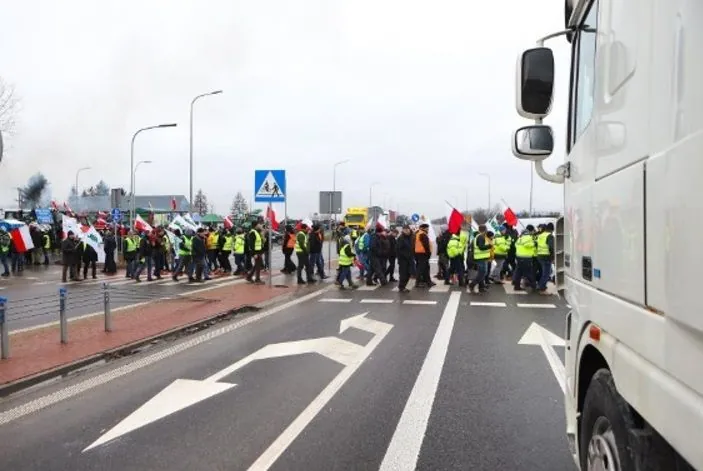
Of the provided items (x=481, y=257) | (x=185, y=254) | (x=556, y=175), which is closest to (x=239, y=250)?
(x=185, y=254)

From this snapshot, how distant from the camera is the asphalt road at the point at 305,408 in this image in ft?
15.0

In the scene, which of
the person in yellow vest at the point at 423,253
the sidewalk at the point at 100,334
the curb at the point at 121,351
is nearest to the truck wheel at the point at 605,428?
the curb at the point at 121,351

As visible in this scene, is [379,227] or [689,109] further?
[379,227]

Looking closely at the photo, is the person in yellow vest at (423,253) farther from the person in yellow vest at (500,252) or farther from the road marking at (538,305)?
the road marking at (538,305)

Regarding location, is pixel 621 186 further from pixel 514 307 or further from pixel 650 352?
pixel 514 307

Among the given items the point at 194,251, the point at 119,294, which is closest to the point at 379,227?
the point at 194,251

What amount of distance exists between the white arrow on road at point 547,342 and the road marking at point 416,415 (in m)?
1.34

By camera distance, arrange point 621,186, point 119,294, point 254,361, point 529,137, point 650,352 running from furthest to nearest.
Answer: point 119,294 < point 254,361 < point 529,137 < point 621,186 < point 650,352

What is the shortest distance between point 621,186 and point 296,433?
3.73 metres

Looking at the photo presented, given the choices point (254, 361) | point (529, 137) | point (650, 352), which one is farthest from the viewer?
point (254, 361)

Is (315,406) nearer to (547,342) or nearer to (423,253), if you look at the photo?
(547,342)

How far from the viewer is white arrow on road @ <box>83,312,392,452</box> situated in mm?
5449

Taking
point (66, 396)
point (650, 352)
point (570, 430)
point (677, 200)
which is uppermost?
point (677, 200)

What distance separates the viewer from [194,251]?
1884 cm
